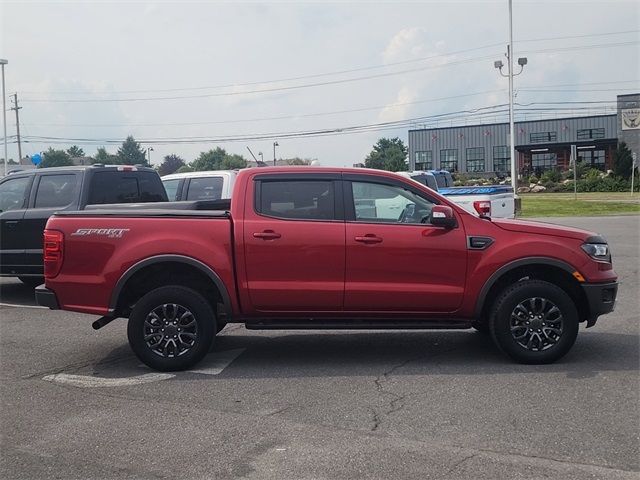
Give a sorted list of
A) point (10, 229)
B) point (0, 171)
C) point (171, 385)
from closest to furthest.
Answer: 1. point (171, 385)
2. point (10, 229)
3. point (0, 171)

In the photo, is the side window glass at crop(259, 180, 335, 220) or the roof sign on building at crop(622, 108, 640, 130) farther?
the roof sign on building at crop(622, 108, 640, 130)

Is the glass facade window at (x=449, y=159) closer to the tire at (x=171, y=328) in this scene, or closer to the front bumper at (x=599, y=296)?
the front bumper at (x=599, y=296)

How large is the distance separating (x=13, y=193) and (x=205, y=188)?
10.5ft

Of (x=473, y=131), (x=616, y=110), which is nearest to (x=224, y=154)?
(x=473, y=131)

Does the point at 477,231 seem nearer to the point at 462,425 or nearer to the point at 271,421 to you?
the point at 462,425

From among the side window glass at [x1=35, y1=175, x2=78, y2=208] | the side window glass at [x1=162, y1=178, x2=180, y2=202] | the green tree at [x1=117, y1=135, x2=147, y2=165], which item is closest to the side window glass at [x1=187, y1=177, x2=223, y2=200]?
the side window glass at [x1=162, y1=178, x2=180, y2=202]

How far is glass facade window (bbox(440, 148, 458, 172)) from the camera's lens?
258 feet

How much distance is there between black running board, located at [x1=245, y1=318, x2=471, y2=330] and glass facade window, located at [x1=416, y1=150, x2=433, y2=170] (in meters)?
74.4

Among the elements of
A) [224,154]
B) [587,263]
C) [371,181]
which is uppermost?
[224,154]

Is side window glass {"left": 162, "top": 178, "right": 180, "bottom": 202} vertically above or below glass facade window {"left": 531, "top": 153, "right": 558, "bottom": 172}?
below

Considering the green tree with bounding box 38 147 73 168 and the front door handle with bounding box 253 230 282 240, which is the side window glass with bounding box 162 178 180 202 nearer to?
the front door handle with bounding box 253 230 282 240

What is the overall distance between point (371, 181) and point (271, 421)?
262cm

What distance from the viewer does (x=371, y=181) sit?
667cm

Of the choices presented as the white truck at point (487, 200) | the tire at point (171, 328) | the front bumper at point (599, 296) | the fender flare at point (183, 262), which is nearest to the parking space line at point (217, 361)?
the tire at point (171, 328)
